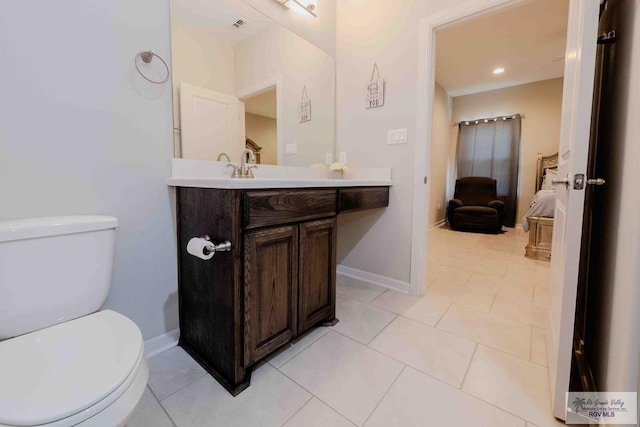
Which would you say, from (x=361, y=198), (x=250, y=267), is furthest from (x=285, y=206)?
(x=361, y=198)

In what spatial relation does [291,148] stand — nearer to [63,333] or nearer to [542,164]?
[63,333]

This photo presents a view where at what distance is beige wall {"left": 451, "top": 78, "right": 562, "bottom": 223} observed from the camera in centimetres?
433

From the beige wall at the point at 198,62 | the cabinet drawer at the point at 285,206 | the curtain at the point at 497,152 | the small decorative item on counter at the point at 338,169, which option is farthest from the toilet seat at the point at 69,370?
the curtain at the point at 497,152

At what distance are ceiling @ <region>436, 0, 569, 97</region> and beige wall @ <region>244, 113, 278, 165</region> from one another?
1485mm

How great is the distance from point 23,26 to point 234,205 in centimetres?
94

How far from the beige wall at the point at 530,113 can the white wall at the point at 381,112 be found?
379 centimetres

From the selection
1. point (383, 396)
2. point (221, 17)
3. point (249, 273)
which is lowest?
point (383, 396)

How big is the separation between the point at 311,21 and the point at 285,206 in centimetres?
169

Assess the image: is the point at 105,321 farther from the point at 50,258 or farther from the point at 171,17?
the point at 171,17

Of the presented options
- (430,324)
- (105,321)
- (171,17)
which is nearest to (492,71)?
(430,324)

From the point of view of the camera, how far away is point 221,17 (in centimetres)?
154

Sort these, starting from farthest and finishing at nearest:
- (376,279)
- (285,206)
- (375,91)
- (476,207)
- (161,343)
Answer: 1. (476,207)
2. (376,279)
3. (375,91)
4. (161,343)
5. (285,206)

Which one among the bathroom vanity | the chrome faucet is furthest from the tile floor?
the chrome faucet

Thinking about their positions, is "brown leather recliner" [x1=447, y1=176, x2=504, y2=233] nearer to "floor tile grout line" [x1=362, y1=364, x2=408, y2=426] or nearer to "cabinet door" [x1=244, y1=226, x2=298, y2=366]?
"floor tile grout line" [x1=362, y1=364, x2=408, y2=426]
